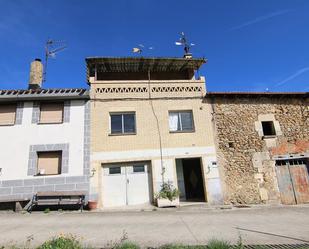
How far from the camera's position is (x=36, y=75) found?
14.8m

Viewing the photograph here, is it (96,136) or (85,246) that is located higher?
(96,136)

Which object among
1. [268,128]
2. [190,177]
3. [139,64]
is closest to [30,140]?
[139,64]

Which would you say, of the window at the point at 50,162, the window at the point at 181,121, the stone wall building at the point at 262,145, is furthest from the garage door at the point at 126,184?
the stone wall building at the point at 262,145

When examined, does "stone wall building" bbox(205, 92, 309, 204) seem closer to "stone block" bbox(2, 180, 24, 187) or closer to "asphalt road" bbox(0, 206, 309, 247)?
"asphalt road" bbox(0, 206, 309, 247)

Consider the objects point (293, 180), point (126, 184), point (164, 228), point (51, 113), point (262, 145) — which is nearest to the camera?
point (164, 228)

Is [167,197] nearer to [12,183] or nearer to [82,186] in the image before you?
[82,186]

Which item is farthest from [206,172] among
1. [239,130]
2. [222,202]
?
[239,130]

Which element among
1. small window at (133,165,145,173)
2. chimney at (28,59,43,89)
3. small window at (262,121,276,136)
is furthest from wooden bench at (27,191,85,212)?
small window at (262,121,276,136)

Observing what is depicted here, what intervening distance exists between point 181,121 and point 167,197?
14.3 feet

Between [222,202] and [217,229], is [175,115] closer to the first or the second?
[222,202]

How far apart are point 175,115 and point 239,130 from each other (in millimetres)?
3781

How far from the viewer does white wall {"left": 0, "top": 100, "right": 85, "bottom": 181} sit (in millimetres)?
12078

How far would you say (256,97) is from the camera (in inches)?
580

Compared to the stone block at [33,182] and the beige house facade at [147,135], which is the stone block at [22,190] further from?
the beige house facade at [147,135]
